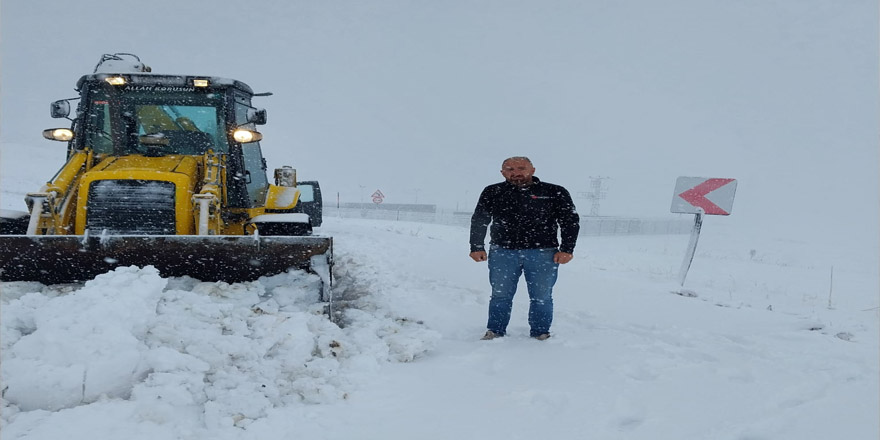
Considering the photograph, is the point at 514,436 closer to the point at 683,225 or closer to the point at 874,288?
the point at 874,288

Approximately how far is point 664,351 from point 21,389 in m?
4.00

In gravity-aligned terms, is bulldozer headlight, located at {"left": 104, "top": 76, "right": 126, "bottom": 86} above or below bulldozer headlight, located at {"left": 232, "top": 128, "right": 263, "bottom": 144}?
above

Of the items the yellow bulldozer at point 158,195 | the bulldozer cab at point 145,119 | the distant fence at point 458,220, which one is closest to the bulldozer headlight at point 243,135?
the yellow bulldozer at point 158,195

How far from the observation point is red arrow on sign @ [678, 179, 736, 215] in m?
6.57

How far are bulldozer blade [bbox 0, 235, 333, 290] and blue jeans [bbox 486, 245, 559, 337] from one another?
1.45m

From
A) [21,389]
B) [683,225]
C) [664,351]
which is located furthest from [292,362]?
[683,225]

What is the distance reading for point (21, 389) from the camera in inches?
92.3

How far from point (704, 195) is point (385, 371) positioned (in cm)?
544

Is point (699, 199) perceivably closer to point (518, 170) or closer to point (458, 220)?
point (518, 170)

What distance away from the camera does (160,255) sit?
397 cm

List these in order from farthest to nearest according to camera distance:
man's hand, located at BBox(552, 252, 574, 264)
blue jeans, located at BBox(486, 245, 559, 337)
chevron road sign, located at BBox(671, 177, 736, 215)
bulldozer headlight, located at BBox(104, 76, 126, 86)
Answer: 1. chevron road sign, located at BBox(671, 177, 736, 215)
2. bulldozer headlight, located at BBox(104, 76, 126, 86)
3. blue jeans, located at BBox(486, 245, 559, 337)
4. man's hand, located at BBox(552, 252, 574, 264)

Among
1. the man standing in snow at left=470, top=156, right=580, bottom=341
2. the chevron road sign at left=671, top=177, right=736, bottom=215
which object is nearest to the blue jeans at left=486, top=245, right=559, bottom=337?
the man standing in snow at left=470, top=156, right=580, bottom=341

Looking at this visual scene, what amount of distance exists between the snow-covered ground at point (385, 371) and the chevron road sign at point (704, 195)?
2.17 meters

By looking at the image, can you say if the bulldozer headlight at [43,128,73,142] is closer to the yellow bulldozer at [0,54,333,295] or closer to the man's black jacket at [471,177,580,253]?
the yellow bulldozer at [0,54,333,295]
